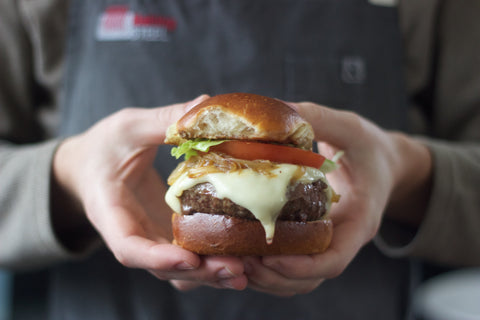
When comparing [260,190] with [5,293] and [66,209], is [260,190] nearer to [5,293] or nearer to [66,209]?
[66,209]

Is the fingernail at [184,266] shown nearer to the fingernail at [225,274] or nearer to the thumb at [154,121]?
the fingernail at [225,274]

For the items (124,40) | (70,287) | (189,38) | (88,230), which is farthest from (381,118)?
(70,287)

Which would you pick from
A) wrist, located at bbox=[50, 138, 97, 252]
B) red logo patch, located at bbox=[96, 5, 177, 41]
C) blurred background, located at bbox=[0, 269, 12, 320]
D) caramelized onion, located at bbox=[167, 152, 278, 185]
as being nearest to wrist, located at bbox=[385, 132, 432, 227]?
caramelized onion, located at bbox=[167, 152, 278, 185]

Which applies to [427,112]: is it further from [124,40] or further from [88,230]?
[88,230]

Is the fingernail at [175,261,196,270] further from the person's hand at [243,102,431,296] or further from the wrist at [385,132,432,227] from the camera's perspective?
the wrist at [385,132,432,227]

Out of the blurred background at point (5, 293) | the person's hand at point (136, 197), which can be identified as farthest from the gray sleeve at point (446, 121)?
the blurred background at point (5, 293)

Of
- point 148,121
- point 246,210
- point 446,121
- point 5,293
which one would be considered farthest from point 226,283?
point 5,293
